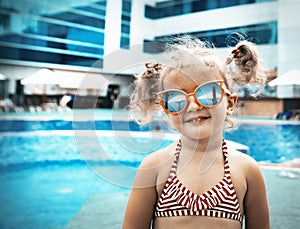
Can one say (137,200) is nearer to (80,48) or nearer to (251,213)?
(251,213)

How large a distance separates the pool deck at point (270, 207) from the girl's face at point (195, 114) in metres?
0.69

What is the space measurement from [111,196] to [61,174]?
2.79 ft

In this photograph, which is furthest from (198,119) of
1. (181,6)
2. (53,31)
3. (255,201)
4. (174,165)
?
(181,6)

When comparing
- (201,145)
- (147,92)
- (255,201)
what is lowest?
(255,201)

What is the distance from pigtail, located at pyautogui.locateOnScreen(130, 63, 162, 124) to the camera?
63 cm

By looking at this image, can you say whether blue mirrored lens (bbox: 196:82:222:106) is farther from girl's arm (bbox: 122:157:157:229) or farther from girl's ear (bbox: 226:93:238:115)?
girl's arm (bbox: 122:157:157:229)

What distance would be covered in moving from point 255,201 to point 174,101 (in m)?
0.27

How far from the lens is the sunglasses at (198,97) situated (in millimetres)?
579

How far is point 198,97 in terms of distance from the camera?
1.90 feet

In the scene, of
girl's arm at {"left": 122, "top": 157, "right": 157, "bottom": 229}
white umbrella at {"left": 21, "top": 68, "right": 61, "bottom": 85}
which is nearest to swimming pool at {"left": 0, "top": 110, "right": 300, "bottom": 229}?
girl's arm at {"left": 122, "top": 157, "right": 157, "bottom": 229}

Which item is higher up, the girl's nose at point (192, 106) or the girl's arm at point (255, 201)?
the girl's nose at point (192, 106)

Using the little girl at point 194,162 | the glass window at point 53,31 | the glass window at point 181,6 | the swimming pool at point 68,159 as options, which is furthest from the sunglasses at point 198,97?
the glass window at point 181,6

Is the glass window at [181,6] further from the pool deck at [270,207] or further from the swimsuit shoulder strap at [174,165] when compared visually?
the swimsuit shoulder strap at [174,165]

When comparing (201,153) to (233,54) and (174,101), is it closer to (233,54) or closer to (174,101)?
(174,101)
